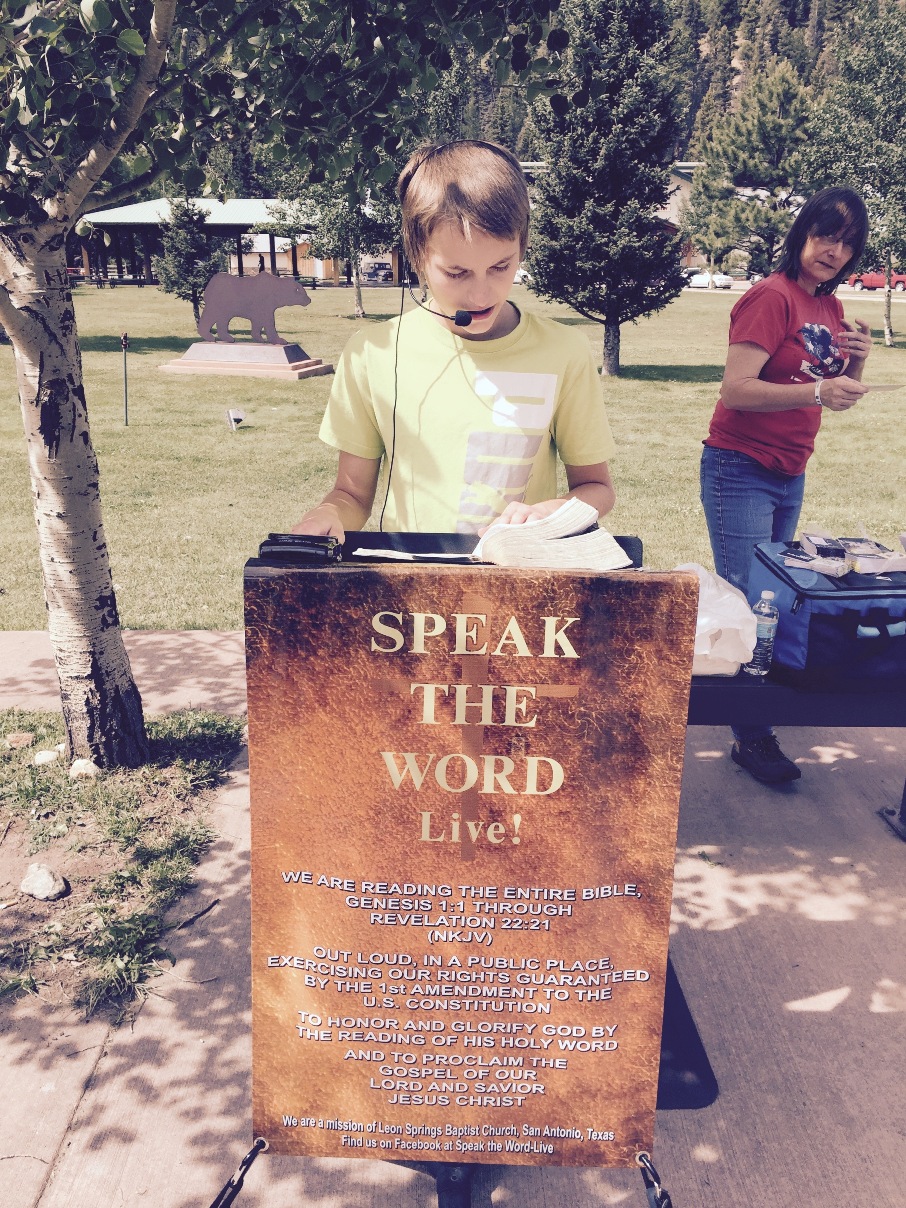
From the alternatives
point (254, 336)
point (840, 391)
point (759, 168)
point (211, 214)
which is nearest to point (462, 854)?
point (840, 391)

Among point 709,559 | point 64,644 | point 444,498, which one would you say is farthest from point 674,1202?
point 709,559

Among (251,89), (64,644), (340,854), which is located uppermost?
(251,89)

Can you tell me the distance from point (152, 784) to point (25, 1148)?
170cm

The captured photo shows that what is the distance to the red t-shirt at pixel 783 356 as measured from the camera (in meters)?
3.30

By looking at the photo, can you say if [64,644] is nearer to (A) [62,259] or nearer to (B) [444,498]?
(A) [62,259]

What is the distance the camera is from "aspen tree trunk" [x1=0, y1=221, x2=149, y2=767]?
336 cm

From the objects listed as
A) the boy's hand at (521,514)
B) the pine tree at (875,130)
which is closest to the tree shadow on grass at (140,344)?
the pine tree at (875,130)

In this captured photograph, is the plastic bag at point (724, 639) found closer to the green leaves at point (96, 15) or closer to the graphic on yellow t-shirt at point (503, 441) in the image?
the graphic on yellow t-shirt at point (503, 441)

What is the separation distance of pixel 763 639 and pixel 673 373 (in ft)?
59.1

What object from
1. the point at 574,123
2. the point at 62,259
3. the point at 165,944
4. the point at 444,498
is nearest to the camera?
the point at 444,498

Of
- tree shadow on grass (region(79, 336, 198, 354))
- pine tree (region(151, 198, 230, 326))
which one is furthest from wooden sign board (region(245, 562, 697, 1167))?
pine tree (region(151, 198, 230, 326))

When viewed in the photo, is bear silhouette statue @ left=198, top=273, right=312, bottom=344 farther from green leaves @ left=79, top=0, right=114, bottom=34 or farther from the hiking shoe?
Answer: green leaves @ left=79, top=0, right=114, bottom=34

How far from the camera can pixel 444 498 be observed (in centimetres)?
201

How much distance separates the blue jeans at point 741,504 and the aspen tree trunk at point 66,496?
2.32 m
